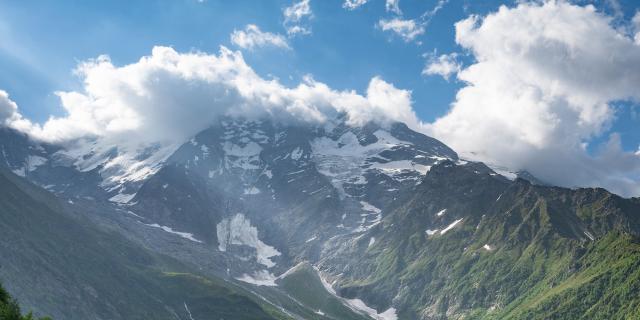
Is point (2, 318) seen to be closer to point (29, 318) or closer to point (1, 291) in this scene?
point (29, 318)

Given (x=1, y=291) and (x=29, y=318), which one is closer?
(x=29, y=318)

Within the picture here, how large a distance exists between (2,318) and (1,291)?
16520 mm

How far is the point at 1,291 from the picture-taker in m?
102

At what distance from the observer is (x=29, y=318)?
88000mm

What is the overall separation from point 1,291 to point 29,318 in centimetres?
1792

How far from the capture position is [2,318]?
8756 cm

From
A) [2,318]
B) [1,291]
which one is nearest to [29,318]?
[2,318]

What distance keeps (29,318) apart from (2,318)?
3422 millimetres

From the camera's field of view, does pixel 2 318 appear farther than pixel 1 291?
No
